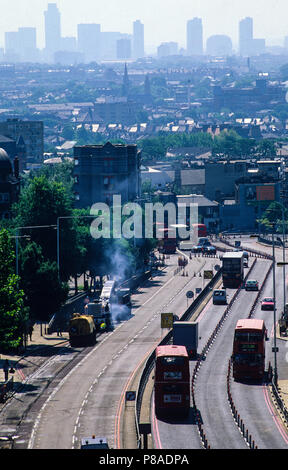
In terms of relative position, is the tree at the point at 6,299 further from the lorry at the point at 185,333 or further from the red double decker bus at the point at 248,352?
the red double decker bus at the point at 248,352

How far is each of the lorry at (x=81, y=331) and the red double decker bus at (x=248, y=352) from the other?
17.0 meters

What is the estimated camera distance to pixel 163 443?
6144 cm

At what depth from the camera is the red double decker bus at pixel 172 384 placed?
67.3 meters

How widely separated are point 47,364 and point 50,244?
32731 mm

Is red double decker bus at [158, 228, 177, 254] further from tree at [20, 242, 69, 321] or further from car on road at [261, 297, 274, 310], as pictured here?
tree at [20, 242, 69, 321]

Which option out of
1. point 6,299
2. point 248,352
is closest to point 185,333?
point 248,352

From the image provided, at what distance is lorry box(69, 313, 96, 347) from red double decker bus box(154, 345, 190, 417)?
25.1 metres

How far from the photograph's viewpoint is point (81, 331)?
9306 cm

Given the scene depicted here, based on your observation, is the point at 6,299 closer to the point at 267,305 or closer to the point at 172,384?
the point at 172,384

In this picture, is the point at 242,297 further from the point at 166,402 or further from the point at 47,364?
the point at 166,402

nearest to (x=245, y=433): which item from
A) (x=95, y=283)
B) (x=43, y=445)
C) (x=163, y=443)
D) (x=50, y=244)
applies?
(x=163, y=443)

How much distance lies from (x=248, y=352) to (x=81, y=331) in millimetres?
18407

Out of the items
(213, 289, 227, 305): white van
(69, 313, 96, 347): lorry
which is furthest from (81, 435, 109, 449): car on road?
(213, 289, 227, 305): white van
